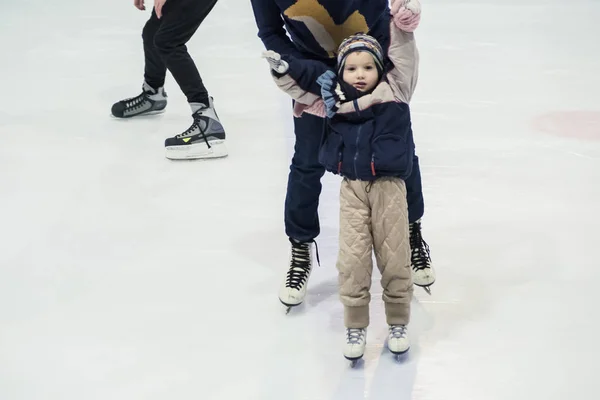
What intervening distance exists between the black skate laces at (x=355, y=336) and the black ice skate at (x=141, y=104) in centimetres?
203

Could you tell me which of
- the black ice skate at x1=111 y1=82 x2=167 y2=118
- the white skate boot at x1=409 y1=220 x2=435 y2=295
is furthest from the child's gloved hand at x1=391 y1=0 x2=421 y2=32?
the black ice skate at x1=111 y1=82 x2=167 y2=118

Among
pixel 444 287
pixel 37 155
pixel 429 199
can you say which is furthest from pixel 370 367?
pixel 37 155

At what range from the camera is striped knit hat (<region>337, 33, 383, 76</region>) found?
1.84 metres

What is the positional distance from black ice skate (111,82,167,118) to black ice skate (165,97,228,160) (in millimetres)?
459

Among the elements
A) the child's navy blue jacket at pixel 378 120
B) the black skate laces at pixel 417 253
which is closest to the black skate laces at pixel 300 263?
the black skate laces at pixel 417 253

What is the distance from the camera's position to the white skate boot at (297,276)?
223 cm

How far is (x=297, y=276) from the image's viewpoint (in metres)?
2.28

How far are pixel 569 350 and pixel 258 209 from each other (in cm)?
119

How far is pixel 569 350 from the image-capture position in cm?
203

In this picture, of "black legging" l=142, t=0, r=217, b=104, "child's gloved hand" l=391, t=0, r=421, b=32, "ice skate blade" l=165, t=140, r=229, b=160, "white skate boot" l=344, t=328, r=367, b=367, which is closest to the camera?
"child's gloved hand" l=391, t=0, r=421, b=32

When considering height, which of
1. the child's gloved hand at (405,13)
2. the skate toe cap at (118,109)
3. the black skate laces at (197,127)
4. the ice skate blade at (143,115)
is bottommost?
the ice skate blade at (143,115)

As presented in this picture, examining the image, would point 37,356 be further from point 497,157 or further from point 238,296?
point 497,157

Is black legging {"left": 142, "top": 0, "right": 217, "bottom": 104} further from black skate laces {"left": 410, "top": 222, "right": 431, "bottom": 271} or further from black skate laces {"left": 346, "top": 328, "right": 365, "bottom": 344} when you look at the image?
black skate laces {"left": 346, "top": 328, "right": 365, "bottom": 344}

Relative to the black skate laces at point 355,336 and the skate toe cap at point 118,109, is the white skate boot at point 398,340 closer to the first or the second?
the black skate laces at point 355,336
